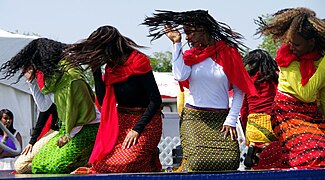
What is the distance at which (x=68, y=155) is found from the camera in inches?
257

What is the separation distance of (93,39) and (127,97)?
1.74 ft

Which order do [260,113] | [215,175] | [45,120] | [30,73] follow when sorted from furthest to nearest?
1. [260,113]
2. [45,120]
3. [30,73]
4. [215,175]

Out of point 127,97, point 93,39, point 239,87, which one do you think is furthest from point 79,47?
point 239,87

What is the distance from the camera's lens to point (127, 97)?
601cm

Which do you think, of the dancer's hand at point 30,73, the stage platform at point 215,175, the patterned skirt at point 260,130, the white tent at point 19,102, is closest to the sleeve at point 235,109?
the stage platform at point 215,175

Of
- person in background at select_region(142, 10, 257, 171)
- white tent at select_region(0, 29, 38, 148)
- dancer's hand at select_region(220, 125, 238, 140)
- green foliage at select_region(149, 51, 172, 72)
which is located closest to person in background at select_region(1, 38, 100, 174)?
person in background at select_region(142, 10, 257, 171)

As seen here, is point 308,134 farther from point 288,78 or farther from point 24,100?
point 24,100

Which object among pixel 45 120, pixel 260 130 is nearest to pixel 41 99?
pixel 45 120

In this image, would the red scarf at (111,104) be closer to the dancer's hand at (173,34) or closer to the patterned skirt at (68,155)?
the dancer's hand at (173,34)

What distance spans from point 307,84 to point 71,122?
199cm

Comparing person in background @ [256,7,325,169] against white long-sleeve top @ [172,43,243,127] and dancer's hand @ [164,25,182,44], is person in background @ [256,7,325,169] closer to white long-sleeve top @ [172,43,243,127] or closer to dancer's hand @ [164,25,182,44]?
white long-sleeve top @ [172,43,243,127]

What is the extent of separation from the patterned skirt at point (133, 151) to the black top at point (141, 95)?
2.3 inches

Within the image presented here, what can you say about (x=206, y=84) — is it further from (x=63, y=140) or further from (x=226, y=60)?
(x=63, y=140)

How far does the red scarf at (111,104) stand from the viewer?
19.4ft
